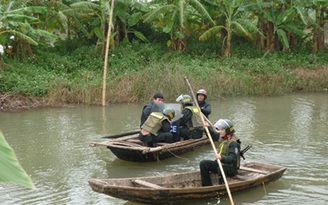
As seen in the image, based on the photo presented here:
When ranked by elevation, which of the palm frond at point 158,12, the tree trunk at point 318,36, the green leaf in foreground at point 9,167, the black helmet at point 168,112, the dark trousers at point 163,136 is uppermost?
the palm frond at point 158,12

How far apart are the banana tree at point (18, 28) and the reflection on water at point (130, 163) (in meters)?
3.00

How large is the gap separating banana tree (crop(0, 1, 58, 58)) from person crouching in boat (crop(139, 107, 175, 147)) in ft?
27.9

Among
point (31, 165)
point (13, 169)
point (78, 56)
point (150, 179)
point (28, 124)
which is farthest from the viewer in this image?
point (78, 56)

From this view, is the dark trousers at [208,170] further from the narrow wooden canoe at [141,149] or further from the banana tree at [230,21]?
the banana tree at [230,21]

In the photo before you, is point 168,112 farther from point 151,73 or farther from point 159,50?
point 159,50

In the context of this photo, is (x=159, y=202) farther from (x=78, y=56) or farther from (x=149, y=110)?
(x=78, y=56)

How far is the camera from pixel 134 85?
17.8 m

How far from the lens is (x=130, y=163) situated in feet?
30.5

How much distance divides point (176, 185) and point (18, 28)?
1300 cm

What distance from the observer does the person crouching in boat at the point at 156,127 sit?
9.17 meters

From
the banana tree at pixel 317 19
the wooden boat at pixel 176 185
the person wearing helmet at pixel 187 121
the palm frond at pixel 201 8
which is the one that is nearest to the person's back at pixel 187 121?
the person wearing helmet at pixel 187 121

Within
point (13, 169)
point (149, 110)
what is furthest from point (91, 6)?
point (13, 169)

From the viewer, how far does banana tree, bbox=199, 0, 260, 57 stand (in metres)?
20.2

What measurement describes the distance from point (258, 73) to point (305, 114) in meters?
5.45
